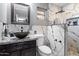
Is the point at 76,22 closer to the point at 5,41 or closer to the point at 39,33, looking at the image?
the point at 39,33

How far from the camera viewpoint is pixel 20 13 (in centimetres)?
224

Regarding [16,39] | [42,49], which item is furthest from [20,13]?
[42,49]

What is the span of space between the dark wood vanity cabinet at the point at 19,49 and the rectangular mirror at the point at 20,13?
0.35 metres

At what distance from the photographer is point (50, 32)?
223 cm

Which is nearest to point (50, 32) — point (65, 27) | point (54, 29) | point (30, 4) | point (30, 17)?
point (54, 29)

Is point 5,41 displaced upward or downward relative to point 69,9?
downward

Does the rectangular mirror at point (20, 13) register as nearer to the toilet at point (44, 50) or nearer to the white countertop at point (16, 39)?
the white countertop at point (16, 39)

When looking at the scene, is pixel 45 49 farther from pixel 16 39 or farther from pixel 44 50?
pixel 16 39

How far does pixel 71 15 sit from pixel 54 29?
13.9 inches

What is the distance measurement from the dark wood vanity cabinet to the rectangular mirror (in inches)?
13.7

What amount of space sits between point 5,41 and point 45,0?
92 cm

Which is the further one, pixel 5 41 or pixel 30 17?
pixel 30 17

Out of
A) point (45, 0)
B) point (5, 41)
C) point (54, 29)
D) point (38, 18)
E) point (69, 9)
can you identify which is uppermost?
point (45, 0)

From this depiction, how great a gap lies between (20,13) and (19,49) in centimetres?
58
